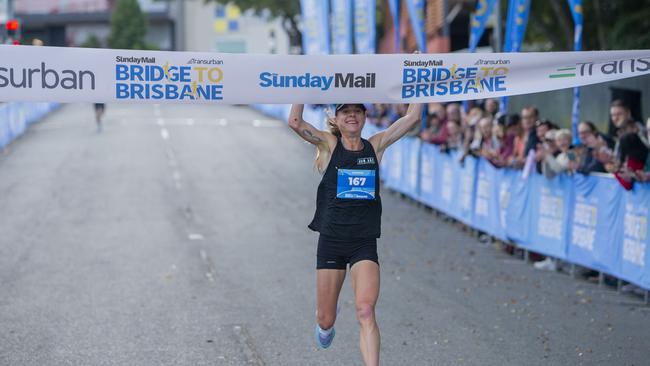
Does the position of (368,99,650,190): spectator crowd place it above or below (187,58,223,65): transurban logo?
below

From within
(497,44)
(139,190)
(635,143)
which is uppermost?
(497,44)

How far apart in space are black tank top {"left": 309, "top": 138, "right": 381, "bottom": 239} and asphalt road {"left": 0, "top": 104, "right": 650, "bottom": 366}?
5.22 ft

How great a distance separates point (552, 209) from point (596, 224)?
129cm

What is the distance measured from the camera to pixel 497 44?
20750 mm

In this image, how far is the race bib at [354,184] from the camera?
6.85m

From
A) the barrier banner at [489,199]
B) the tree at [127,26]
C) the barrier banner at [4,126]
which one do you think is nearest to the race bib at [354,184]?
the barrier banner at [489,199]

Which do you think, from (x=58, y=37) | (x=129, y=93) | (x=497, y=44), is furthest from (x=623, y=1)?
(x=58, y=37)

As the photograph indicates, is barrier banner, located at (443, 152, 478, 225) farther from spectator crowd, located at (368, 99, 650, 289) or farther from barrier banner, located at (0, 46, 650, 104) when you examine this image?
barrier banner, located at (0, 46, 650, 104)

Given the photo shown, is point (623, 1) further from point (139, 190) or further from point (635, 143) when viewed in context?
point (635, 143)

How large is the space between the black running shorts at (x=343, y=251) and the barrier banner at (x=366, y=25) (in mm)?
19230

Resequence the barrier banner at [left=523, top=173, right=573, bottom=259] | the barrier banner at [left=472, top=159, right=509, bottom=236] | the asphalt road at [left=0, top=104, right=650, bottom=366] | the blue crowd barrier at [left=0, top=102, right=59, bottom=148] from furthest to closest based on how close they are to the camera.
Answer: the blue crowd barrier at [left=0, top=102, right=59, bottom=148] → the barrier banner at [left=472, top=159, right=509, bottom=236] → the barrier banner at [left=523, top=173, right=573, bottom=259] → the asphalt road at [left=0, top=104, right=650, bottom=366]

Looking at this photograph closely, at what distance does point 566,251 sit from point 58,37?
85467 mm

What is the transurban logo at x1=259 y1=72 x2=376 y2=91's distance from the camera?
729cm

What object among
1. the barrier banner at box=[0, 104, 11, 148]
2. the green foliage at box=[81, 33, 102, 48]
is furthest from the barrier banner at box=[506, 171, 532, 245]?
the green foliage at box=[81, 33, 102, 48]
